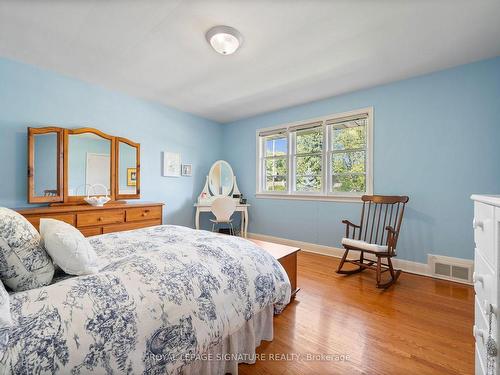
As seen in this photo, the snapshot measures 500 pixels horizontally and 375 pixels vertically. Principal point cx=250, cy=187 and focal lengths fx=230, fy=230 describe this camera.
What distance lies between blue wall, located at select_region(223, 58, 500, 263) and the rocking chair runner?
0.17 m

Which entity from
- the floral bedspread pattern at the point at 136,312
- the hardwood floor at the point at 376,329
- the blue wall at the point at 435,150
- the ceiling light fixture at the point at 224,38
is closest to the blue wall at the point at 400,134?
the blue wall at the point at 435,150

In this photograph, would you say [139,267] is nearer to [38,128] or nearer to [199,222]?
[38,128]

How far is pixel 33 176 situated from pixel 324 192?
3.73 meters

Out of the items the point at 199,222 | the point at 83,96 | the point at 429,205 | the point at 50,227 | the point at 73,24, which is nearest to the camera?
the point at 50,227

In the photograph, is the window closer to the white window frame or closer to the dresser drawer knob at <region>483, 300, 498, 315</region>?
the white window frame

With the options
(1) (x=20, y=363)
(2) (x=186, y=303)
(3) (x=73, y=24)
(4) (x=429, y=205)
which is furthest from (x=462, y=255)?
(3) (x=73, y=24)

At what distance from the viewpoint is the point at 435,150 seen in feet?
8.74

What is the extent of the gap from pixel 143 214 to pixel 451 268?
12.4 ft

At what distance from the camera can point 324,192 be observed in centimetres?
355

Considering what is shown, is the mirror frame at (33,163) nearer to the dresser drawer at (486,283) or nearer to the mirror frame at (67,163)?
the mirror frame at (67,163)

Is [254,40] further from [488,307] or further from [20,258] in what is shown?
[488,307]

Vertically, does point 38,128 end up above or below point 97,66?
below

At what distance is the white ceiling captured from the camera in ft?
5.59

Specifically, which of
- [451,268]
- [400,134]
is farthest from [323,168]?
[451,268]
